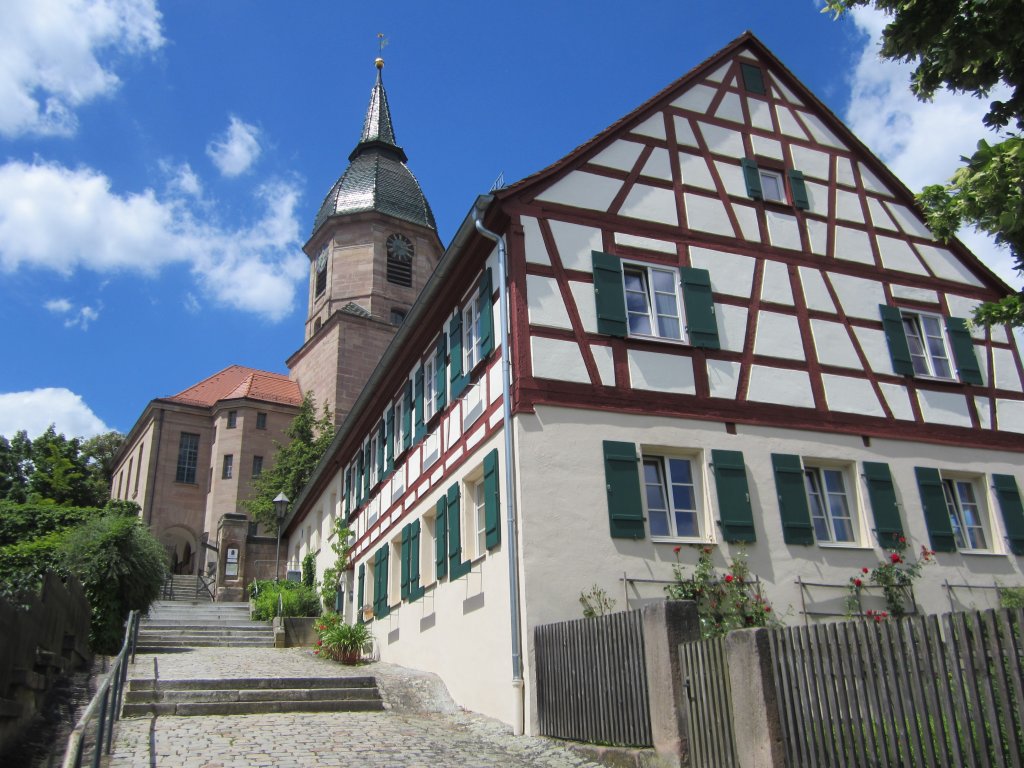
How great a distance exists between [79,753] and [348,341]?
36.4 m

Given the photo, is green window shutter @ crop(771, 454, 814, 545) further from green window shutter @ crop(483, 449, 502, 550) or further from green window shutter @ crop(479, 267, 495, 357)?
green window shutter @ crop(479, 267, 495, 357)

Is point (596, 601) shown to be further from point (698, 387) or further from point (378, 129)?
point (378, 129)

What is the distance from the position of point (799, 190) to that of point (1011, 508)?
5.55 metres

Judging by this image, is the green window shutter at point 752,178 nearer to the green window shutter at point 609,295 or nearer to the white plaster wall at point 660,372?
the green window shutter at point 609,295

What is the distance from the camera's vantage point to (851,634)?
6.22 m

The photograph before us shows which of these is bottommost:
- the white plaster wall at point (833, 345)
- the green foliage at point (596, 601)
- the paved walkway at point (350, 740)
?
the paved walkway at point (350, 740)

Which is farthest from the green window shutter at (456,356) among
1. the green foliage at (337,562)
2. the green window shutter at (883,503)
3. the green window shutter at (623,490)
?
the green foliage at (337,562)

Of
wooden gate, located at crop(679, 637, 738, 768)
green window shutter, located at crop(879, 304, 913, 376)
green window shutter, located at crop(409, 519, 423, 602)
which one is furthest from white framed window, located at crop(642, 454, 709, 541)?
green window shutter, located at crop(409, 519, 423, 602)

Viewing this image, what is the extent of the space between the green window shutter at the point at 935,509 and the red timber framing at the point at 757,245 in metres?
0.62

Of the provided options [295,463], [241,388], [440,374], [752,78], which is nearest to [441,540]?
[440,374]

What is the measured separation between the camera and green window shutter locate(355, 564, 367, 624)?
19562 millimetres

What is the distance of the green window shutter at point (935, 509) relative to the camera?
1277 cm

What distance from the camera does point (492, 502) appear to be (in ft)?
38.0

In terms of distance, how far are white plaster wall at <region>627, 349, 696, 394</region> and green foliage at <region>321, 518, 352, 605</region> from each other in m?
11.0
